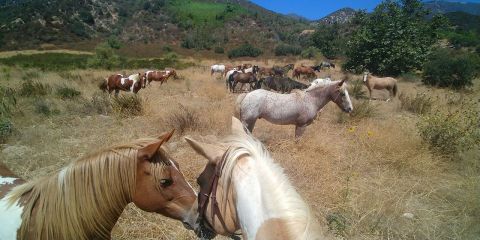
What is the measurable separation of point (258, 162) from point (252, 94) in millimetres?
3958

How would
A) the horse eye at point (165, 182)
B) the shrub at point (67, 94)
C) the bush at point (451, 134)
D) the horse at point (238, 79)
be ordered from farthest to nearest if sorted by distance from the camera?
1. the horse at point (238, 79)
2. the shrub at point (67, 94)
3. the bush at point (451, 134)
4. the horse eye at point (165, 182)

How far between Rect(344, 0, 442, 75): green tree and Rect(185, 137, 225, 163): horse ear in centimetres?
1785

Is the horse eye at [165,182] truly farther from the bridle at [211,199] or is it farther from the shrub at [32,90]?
the shrub at [32,90]

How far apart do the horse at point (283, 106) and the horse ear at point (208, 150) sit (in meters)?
3.73

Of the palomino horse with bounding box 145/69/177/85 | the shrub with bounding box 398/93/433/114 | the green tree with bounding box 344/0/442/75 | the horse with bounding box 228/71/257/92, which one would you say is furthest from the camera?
the green tree with bounding box 344/0/442/75

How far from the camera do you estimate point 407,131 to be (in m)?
6.12

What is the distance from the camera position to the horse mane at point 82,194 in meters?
1.54

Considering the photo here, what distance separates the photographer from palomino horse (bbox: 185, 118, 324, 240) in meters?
1.28

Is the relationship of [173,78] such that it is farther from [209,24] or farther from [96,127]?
[209,24]

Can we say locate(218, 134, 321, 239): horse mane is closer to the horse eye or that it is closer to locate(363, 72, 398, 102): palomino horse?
the horse eye

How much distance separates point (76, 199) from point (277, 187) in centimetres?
105

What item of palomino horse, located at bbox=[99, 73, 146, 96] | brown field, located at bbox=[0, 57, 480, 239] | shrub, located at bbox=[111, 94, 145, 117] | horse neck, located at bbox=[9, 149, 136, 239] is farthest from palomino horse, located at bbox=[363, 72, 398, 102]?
horse neck, located at bbox=[9, 149, 136, 239]

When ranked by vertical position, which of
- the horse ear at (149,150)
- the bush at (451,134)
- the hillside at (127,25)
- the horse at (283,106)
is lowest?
the bush at (451,134)

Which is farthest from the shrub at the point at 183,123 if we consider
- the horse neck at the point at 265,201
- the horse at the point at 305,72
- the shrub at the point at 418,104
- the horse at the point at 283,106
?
the horse at the point at 305,72
